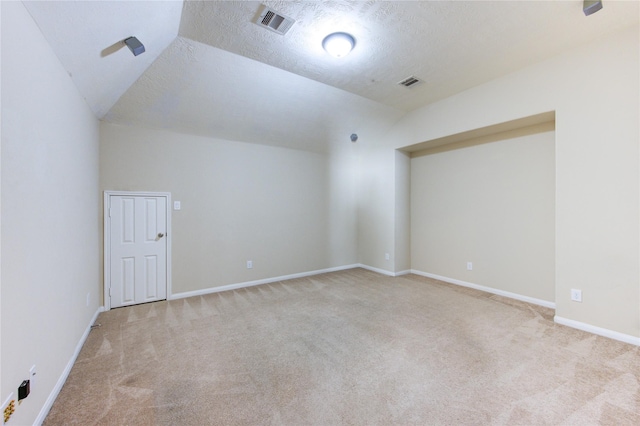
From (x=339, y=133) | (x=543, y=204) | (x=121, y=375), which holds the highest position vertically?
→ (x=339, y=133)

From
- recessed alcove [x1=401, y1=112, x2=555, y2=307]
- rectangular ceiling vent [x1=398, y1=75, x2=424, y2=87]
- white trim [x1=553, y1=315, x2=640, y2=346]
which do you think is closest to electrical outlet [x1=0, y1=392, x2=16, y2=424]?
rectangular ceiling vent [x1=398, y1=75, x2=424, y2=87]

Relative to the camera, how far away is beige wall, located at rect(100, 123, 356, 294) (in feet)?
12.1

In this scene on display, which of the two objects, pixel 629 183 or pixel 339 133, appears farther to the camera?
pixel 339 133

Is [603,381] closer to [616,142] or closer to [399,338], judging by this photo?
[399,338]

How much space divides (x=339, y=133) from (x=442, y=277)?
124 inches

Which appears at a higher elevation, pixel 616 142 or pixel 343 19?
pixel 343 19

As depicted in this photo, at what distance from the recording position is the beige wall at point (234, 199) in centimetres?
369

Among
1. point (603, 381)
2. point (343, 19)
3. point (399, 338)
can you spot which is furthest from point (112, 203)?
point (603, 381)

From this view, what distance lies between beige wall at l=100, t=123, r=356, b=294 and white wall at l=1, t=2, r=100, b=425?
1.11 meters

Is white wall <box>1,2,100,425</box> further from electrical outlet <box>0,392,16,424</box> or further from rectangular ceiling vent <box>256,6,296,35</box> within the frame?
rectangular ceiling vent <box>256,6,296,35</box>

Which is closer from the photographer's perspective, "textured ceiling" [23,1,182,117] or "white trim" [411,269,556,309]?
"textured ceiling" [23,1,182,117]

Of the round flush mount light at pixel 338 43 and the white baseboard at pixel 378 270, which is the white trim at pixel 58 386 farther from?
the white baseboard at pixel 378 270

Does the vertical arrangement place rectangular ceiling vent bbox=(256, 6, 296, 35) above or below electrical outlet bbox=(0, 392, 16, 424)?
above

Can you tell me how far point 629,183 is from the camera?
2.55 meters
